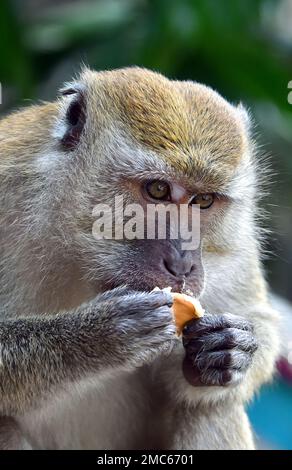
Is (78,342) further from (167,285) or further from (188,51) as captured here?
(188,51)

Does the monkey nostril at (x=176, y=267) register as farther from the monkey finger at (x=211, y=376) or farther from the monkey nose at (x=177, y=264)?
the monkey finger at (x=211, y=376)

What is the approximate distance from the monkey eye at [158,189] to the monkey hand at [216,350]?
0.48 m

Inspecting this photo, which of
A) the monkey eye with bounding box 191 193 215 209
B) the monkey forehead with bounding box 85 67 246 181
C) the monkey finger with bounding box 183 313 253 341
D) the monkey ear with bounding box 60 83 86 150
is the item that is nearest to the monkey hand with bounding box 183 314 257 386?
the monkey finger with bounding box 183 313 253 341

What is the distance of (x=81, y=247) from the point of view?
3131 mm

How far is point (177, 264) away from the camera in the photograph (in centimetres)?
286

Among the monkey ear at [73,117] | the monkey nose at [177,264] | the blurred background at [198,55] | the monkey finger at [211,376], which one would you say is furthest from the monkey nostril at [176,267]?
the blurred background at [198,55]

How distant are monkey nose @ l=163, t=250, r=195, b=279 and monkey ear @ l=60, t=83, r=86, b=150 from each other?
0.64 m

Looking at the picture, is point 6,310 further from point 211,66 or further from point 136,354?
point 211,66

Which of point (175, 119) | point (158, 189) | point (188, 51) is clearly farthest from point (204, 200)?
point (188, 51)

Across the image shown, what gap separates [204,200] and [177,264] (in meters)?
0.40

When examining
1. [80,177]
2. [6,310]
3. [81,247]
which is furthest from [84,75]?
[6,310]

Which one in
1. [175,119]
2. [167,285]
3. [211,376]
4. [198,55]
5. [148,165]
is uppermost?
[198,55]

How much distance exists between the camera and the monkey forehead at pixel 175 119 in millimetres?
2971

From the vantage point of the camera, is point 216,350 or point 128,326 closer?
point 128,326
